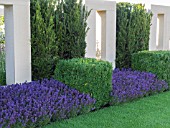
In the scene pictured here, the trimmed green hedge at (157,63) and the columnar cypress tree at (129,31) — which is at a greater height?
the columnar cypress tree at (129,31)

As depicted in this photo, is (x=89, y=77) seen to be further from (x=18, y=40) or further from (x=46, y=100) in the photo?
(x=18, y=40)

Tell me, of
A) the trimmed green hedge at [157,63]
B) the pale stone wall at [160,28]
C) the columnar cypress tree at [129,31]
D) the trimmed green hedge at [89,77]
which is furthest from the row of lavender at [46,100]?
the pale stone wall at [160,28]

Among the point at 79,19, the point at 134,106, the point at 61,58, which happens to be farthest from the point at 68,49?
the point at 134,106

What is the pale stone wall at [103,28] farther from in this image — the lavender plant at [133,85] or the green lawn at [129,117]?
the green lawn at [129,117]

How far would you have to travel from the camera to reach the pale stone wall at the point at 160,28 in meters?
9.29

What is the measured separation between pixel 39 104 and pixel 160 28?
22.0 feet

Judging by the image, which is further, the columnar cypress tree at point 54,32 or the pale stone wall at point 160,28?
the pale stone wall at point 160,28

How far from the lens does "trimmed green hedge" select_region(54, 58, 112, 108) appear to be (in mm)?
5316

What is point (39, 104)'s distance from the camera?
4.41 metres

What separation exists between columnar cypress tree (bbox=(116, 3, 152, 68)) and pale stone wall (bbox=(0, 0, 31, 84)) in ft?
10.2

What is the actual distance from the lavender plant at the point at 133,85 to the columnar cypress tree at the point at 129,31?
0.97 m

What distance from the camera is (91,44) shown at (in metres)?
7.30

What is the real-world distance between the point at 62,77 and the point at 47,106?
3.97ft

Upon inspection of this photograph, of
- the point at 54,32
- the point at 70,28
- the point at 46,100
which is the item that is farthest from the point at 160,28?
the point at 46,100
